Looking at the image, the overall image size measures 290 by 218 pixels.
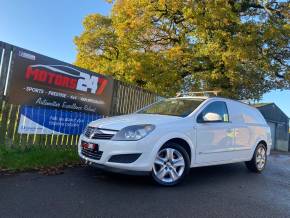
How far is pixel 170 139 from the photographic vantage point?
5.77 m

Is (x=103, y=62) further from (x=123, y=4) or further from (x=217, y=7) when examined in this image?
(x=217, y=7)

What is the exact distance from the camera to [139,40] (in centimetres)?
1912

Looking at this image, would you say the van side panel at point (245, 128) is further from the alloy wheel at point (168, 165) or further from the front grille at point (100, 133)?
the front grille at point (100, 133)

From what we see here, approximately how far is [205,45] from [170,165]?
12511 millimetres

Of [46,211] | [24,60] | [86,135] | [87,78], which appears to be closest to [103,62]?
[87,78]

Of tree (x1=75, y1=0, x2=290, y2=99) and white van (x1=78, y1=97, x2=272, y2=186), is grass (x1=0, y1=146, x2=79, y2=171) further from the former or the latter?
tree (x1=75, y1=0, x2=290, y2=99)

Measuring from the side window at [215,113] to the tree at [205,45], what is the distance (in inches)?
365

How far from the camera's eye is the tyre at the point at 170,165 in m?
5.68

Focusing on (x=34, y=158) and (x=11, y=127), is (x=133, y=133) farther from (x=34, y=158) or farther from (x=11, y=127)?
(x=11, y=127)

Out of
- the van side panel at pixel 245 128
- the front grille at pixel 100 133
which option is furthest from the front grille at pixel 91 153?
the van side panel at pixel 245 128

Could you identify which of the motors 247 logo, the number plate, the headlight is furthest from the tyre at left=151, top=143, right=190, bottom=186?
the motors 247 logo

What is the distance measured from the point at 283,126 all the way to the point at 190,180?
33.5m

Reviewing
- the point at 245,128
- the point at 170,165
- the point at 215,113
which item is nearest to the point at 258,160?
the point at 245,128

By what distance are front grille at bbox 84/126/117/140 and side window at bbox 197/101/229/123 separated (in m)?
1.81
